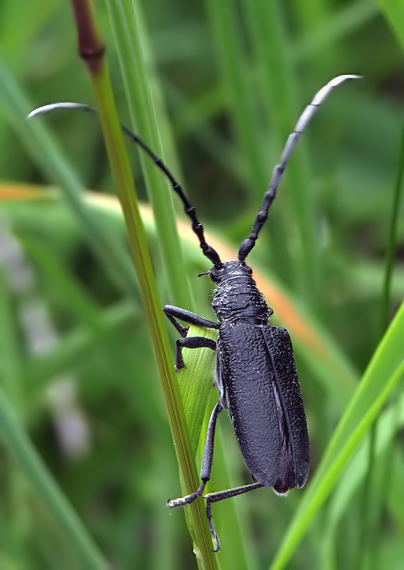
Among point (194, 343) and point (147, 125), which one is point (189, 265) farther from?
point (147, 125)

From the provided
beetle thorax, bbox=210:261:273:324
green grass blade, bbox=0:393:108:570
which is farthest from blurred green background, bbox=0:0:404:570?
beetle thorax, bbox=210:261:273:324

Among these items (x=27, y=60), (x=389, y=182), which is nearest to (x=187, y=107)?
(x=27, y=60)

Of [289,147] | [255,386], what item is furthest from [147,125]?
[255,386]

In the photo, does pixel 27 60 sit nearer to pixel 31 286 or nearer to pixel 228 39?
pixel 31 286

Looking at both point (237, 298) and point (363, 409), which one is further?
point (237, 298)

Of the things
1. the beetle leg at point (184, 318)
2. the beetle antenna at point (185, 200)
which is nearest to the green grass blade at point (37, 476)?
the beetle leg at point (184, 318)

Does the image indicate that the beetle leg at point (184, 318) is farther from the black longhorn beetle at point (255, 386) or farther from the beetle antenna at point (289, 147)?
the beetle antenna at point (289, 147)
